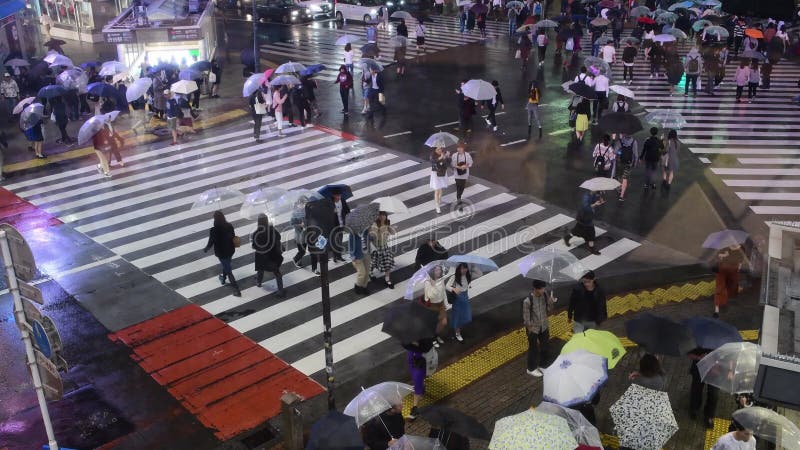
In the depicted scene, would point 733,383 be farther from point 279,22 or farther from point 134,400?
point 279,22

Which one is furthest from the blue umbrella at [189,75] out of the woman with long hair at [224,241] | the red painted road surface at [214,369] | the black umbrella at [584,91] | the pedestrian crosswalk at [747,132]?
the pedestrian crosswalk at [747,132]

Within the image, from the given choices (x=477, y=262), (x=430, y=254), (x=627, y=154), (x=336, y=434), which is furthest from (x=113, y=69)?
(x=336, y=434)

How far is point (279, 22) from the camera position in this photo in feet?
153

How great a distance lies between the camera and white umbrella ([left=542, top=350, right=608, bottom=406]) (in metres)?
8.98

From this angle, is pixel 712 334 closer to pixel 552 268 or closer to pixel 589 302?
pixel 589 302

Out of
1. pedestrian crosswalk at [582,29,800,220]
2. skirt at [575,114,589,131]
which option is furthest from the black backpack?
skirt at [575,114,589,131]

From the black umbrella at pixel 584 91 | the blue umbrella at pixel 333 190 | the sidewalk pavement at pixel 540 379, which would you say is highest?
the black umbrella at pixel 584 91

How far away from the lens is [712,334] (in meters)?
10.2

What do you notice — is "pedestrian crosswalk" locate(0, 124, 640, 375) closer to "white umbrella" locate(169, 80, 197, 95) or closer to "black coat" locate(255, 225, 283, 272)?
"black coat" locate(255, 225, 283, 272)

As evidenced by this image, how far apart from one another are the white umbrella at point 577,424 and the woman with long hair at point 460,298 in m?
3.79

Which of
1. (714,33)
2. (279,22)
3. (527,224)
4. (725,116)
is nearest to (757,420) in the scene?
(527,224)

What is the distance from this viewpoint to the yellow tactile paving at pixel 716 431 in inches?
409

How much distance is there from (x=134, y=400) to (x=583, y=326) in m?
6.72

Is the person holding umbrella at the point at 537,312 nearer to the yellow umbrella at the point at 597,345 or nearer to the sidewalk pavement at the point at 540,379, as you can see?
the sidewalk pavement at the point at 540,379
